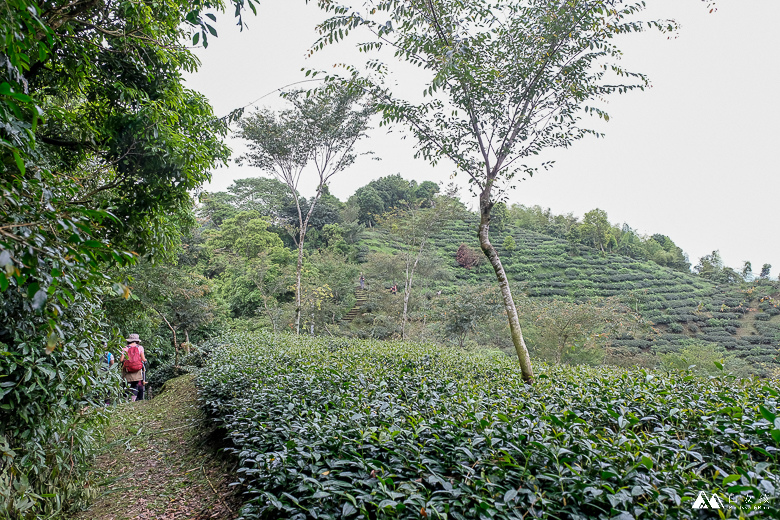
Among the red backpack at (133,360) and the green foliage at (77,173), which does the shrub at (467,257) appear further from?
the green foliage at (77,173)

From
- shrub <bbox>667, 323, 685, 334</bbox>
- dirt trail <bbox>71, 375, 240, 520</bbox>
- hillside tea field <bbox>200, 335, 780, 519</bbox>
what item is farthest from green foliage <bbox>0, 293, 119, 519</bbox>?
shrub <bbox>667, 323, 685, 334</bbox>

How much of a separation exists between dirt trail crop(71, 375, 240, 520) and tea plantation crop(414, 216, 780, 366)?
16.9 metres

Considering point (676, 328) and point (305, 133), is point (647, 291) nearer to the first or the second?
point (676, 328)

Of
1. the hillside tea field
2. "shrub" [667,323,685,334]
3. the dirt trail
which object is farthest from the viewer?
"shrub" [667,323,685,334]

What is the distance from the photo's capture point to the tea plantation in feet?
64.8

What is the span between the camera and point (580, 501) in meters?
1.36

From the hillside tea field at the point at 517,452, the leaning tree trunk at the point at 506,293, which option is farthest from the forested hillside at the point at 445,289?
the leaning tree trunk at the point at 506,293

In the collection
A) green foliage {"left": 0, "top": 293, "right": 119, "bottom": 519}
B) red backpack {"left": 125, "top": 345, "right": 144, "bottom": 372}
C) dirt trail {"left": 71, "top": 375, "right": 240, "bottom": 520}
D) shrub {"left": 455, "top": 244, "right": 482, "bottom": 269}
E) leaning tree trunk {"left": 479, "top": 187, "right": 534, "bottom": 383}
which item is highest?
shrub {"left": 455, "top": 244, "right": 482, "bottom": 269}

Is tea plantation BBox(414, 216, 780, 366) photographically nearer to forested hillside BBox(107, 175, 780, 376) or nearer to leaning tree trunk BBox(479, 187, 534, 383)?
forested hillside BBox(107, 175, 780, 376)

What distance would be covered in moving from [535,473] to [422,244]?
14.7 m

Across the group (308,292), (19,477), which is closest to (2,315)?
(19,477)

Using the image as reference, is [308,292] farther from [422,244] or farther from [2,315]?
[2,315]

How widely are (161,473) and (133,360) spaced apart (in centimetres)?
350

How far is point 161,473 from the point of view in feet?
11.1
